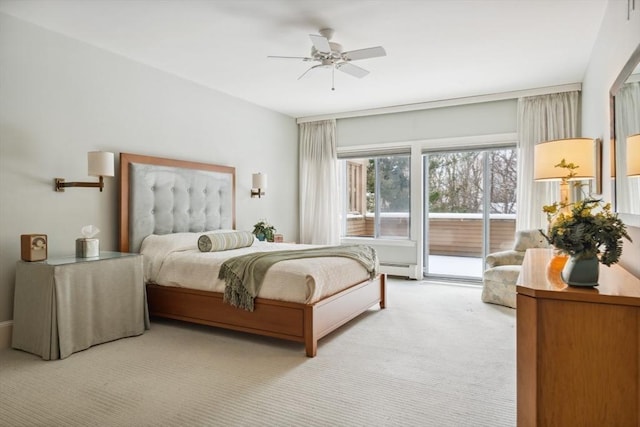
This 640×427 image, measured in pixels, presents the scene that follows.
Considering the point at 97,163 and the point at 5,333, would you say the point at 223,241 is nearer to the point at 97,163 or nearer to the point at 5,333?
the point at 97,163

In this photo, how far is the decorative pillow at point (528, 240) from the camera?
4.70 m

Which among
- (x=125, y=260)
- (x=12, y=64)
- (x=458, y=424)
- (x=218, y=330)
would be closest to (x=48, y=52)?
(x=12, y=64)

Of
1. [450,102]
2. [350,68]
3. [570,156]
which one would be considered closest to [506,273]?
[570,156]

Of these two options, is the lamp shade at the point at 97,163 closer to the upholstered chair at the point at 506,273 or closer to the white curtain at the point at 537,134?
the upholstered chair at the point at 506,273

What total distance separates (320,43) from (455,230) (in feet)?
13.2

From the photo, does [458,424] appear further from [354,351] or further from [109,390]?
[109,390]

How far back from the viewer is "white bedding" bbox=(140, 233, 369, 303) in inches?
120

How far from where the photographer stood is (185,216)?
14.7 feet

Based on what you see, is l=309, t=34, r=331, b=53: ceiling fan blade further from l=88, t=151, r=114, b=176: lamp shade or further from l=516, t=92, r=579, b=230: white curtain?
l=516, t=92, r=579, b=230: white curtain

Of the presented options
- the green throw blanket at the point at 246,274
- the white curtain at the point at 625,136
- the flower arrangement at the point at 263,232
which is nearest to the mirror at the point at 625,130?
the white curtain at the point at 625,136

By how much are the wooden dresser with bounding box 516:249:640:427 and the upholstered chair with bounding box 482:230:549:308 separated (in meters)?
2.87

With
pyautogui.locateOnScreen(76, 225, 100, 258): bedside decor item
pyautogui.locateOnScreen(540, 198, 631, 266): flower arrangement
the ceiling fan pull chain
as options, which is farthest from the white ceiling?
pyautogui.locateOnScreen(540, 198, 631, 266): flower arrangement

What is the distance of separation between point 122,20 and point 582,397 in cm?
377

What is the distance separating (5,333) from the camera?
3133 millimetres
